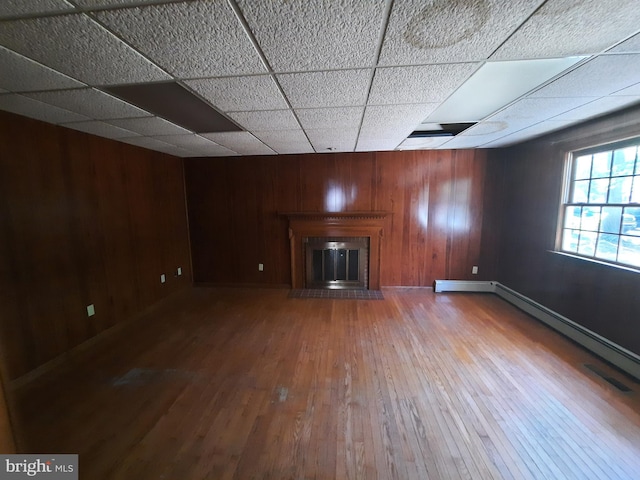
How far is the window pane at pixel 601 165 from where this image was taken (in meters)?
2.60

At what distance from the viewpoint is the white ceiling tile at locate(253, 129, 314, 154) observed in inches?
114

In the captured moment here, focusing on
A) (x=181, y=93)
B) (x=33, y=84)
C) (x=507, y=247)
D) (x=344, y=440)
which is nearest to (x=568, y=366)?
(x=507, y=247)

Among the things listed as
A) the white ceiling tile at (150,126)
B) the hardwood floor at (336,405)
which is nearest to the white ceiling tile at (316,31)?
the white ceiling tile at (150,126)

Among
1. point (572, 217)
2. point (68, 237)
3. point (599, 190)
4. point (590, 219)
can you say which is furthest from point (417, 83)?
point (68, 237)

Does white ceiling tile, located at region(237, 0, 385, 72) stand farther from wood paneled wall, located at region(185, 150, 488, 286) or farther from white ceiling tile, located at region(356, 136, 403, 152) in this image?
wood paneled wall, located at region(185, 150, 488, 286)

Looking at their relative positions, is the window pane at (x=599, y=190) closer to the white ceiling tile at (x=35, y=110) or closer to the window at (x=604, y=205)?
the window at (x=604, y=205)

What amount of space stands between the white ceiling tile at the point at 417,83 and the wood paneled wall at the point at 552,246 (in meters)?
1.96

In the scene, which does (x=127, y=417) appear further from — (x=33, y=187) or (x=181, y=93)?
(x=181, y=93)

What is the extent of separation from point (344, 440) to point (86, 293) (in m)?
3.04

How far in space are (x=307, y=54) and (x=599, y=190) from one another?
3.32m

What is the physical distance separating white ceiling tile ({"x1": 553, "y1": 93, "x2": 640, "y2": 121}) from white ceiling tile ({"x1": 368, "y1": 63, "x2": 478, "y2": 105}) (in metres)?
1.42

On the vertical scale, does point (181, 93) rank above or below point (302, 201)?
above

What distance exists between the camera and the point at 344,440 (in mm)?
1691

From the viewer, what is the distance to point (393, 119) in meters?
2.46
